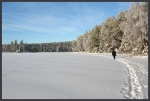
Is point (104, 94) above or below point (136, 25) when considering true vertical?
below

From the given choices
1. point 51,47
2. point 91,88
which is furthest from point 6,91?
point 51,47

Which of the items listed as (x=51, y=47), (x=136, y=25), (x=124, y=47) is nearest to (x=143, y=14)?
(x=136, y=25)

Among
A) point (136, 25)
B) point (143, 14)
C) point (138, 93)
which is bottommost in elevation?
point (138, 93)

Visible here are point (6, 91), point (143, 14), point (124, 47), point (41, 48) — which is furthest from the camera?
point (41, 48)

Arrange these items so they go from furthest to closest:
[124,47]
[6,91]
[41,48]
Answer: [41,48] < [124,47] < [6,91]

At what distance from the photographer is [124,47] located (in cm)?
3391

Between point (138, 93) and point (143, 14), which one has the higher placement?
point (143, 14)

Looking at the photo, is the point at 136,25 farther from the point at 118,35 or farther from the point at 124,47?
the point at 118,35

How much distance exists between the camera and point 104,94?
4977 millimetres

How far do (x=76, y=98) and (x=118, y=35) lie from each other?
3946 cm

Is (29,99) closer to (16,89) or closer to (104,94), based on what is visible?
(16,89)

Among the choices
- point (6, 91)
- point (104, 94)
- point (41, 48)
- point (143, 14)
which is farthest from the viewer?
point (41, 48)

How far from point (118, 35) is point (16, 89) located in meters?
39.3

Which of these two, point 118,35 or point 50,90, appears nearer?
point 50,90
